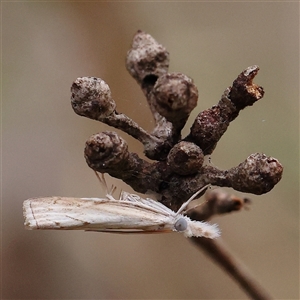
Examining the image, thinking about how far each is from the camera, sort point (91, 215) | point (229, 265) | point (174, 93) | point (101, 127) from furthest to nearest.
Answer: point (101, 127), point (229, 265), point (91, 215), point (174, 93)

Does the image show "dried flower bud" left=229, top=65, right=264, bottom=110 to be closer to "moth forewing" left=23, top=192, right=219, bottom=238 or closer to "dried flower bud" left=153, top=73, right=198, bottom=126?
"dried flower bud" left=153, top=73, right=198, bottom=126

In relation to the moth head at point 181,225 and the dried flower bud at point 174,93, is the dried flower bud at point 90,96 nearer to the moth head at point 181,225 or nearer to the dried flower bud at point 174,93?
the dried flower bud at point 174,93

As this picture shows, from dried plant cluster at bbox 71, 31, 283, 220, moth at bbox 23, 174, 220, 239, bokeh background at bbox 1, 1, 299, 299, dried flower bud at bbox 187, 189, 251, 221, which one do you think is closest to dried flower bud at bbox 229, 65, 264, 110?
dried plant cluster at bbox 71, 31, 283, 220

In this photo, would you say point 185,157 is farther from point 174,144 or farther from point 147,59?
point 147,59

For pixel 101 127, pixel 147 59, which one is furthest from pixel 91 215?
pixel 101 127

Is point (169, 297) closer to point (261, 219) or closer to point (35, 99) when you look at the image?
point (261, 219)

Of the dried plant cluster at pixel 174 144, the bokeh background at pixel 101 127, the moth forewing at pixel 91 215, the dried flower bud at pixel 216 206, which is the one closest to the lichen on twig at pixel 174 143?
the dried plant cluster at pixel 174 144

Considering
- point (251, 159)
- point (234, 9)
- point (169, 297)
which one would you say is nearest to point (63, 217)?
point (251, 159)
